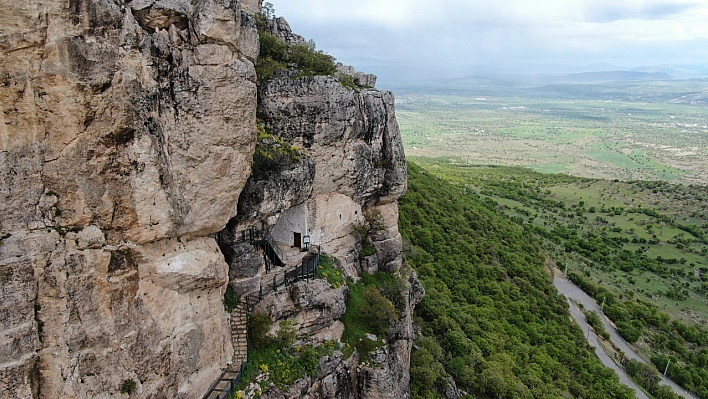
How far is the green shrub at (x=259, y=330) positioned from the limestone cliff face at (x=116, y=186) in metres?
2.08

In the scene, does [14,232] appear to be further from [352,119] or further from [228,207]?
[352,119]

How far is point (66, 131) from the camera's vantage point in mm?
13141

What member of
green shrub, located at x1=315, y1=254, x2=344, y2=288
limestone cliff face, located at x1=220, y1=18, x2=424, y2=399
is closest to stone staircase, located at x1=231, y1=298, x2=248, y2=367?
limestone cliff face, located at x1=220, y1=18, x2=424, y2=399

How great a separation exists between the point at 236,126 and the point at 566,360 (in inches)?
1372

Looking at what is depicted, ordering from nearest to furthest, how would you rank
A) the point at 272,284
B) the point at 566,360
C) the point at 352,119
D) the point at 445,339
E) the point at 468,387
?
the point at 272,284
the point at 352,119
the point at 468,387
the point at 445,339
the point at 566,360

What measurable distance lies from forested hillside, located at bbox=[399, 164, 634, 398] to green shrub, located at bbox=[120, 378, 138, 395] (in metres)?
14.8

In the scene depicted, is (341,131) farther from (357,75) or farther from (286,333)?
(286,333)

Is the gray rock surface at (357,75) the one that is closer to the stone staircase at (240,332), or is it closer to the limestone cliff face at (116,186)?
the limestone cliff face at (116,186)

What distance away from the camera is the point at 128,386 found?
48.3ft

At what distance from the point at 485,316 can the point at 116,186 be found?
3131cm

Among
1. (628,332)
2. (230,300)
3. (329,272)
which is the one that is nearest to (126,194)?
(230,300)

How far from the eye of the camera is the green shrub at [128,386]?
14.7m

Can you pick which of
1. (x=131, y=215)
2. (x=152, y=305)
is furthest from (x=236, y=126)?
(x=152, y=305)

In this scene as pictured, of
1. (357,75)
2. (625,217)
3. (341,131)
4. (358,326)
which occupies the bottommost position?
(625,217)
